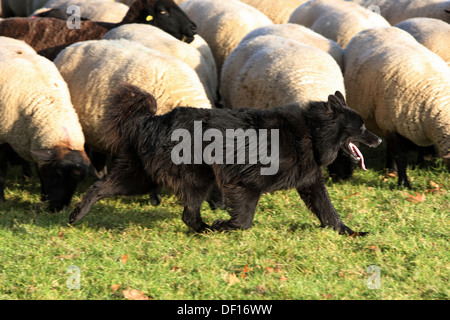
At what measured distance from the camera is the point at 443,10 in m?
11.1

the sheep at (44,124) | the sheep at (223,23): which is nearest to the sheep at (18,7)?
the sheep at (223,23)

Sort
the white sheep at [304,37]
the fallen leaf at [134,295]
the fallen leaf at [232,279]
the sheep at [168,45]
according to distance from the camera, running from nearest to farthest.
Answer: the fallen leaf at [134,295]
the fallen leaf at [232,279]
the sheep at [168,45]
the white sheep at [304,37]

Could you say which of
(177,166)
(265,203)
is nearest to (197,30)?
(265,203)

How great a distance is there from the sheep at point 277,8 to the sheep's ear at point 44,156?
7.00 metres

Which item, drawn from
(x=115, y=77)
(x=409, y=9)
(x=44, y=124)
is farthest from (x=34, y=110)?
(x=409, y=9)

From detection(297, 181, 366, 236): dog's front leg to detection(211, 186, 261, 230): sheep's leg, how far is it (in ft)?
1.69

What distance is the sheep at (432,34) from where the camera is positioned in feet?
28.5

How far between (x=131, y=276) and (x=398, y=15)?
29.3 ft

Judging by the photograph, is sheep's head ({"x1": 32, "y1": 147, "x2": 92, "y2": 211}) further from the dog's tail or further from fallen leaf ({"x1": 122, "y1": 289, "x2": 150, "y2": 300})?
fallen leaf ({"x1": 122, "y1": 289, "x2": 150, "y2": 300})

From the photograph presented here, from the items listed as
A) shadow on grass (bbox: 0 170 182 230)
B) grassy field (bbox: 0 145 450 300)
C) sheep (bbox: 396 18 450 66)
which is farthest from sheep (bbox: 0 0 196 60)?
grassy field (bbox: 0 145 450 300)

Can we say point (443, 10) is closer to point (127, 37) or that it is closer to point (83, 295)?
point (127, 37)

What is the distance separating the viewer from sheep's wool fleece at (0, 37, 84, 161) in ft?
21.9

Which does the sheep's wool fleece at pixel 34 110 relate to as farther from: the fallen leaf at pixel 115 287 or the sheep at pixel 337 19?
the sheep at pixel 337 19

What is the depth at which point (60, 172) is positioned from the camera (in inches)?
253
